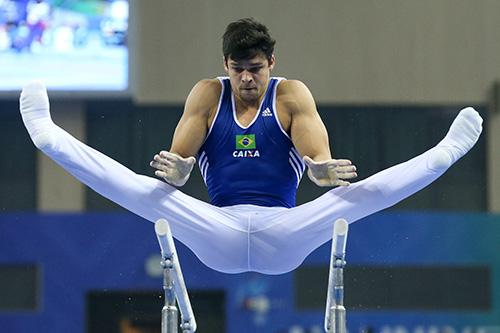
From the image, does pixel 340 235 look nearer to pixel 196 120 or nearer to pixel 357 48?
pixel 196 120

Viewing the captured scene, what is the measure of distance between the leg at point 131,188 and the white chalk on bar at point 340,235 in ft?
2.15

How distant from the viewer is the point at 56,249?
8.29m

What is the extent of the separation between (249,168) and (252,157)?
0.06 metres

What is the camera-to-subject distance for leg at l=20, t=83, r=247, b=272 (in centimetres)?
417

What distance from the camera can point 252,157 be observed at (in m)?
4.64

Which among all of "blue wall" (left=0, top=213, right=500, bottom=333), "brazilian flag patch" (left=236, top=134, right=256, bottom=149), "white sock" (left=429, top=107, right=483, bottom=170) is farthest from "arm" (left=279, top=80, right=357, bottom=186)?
"blue wall" (left=0, top=213, right=500, bottom=333)

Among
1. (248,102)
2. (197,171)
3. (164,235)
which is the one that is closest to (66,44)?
(197,171)

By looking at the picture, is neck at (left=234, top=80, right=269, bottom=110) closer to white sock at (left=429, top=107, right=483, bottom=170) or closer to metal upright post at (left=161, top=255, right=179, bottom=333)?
white sock at (left=429, top=107, right=483, bottom=170)

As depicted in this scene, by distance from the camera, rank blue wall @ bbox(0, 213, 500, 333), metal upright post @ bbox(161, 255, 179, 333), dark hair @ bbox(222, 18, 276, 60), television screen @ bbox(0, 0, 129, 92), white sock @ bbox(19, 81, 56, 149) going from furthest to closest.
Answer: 1. television screen @ bbox(0, 0, 129, 92)
2. blue wall @ bbox(0, 213, 500, 333)
3. dark hair @ bbox(222, 18, 276, 60)
4. white sock @ bbox(19, 81, 56, 149)
5. metal upright post @ bbox(161, 255, 179, 333)

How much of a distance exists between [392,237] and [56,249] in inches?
120

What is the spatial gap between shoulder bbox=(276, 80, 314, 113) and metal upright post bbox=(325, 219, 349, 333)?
3.05ft

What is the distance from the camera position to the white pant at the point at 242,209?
4195mm

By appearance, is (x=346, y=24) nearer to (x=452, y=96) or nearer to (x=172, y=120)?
(x=452, y=96)

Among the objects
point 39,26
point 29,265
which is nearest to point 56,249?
point 29,265
